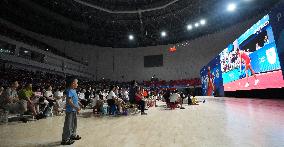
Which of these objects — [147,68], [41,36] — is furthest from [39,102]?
[147,68]

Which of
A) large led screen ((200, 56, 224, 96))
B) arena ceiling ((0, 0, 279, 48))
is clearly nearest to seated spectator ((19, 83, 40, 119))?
large led screen ((200, 56, 224, 96))

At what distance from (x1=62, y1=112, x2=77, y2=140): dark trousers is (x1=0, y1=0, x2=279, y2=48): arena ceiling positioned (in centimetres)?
1726

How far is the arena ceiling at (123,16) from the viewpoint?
19.0 m

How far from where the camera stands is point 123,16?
72.7 feet

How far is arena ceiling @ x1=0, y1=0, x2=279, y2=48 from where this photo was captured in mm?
18953

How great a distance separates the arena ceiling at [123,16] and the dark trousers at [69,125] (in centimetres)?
1726

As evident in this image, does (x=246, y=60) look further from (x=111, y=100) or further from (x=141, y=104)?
(x=111, y=100)

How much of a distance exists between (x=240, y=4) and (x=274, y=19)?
13.2 m

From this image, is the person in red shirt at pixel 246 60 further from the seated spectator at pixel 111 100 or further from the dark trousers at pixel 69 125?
the dark trousers at pixel 69 125

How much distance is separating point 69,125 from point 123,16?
2009cm

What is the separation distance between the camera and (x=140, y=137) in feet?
11.4

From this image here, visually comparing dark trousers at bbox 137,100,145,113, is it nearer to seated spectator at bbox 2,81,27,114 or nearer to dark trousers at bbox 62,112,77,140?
seated spectator at bbox 2,81,27,114

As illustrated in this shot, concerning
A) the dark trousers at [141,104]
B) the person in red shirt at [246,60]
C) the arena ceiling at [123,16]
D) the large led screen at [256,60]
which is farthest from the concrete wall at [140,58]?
the dark trousers at [141,104]

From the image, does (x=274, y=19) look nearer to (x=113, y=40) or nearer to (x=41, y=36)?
(x=113, y=40)
